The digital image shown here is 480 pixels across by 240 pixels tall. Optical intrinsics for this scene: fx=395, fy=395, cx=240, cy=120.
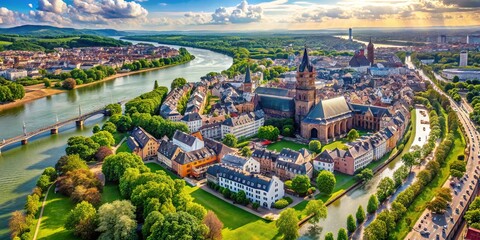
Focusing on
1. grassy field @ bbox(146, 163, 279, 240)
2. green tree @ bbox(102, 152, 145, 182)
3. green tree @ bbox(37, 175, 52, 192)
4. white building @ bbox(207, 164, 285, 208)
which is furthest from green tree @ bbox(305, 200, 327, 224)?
green tree @ bbox(37, 175, 52, 192)

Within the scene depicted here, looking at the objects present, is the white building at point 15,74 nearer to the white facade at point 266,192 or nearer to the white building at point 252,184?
the white building at point 252,184

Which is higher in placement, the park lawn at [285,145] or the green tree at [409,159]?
the green tree at [409,159]

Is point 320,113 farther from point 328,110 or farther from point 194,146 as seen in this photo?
point 194,146

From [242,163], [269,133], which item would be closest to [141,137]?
[242,163]

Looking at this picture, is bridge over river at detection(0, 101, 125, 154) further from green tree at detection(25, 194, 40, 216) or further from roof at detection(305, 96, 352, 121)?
roof at detection(305, 96, 352, 121)

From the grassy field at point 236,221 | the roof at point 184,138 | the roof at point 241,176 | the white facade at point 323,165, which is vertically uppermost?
the roof at point 184,138

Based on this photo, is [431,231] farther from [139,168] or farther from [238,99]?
[238,99]

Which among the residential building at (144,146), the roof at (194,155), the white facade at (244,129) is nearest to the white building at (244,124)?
the white facade at (244,129)
